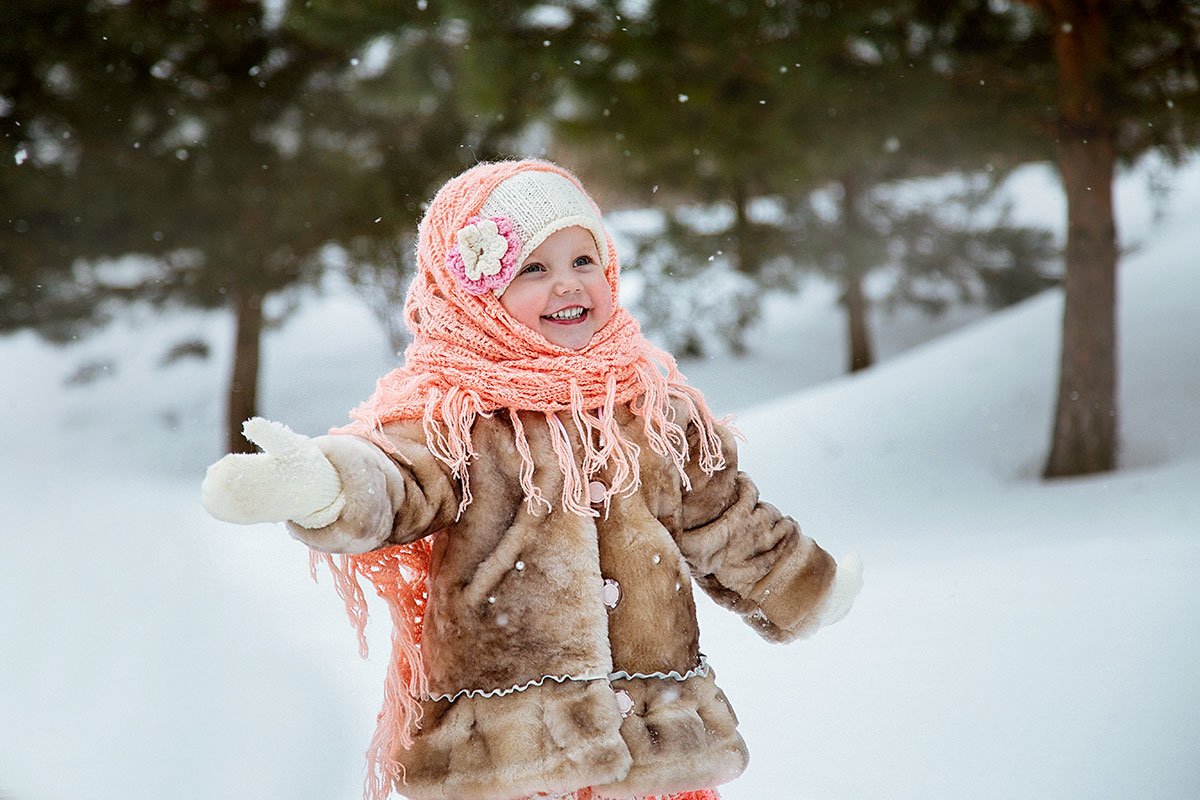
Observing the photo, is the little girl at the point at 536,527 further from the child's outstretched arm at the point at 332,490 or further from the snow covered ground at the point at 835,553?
the snow covered ground at the point at 835,553

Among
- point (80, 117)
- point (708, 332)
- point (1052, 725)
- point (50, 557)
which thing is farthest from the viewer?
point (708, 332)

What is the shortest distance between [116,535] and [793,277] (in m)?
3.20

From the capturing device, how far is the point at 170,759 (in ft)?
8.29

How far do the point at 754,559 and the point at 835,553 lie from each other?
2124mm

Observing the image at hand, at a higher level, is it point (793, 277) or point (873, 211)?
point (873, 211)

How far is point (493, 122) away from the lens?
4.45 meters

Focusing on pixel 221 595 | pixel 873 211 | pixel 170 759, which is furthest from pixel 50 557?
pixel 873 211

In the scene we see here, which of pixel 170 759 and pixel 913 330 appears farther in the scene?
pixel 913 330

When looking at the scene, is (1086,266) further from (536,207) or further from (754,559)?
(536,207)

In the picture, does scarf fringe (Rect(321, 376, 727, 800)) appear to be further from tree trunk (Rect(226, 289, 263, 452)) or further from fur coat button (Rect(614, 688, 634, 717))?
tree trunk (Rect(226, 289, 263, 452))

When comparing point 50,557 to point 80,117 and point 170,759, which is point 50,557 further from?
point 80,117

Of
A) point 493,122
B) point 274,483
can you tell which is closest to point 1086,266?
point 493,122

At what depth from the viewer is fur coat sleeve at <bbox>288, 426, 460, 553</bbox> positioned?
3.99ft

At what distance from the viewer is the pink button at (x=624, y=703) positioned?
1.37m
